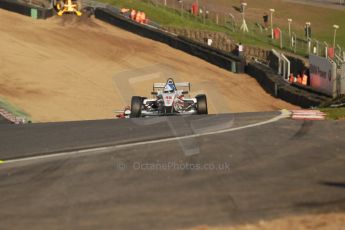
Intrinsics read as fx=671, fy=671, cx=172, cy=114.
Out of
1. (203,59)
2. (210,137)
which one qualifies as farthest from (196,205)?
(203,59)

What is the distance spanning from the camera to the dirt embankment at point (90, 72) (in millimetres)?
22953

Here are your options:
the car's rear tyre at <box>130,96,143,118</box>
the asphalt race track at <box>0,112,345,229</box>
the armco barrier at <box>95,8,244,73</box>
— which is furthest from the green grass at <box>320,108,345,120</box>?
the armco barrier at <box>95,8,244,73</box>

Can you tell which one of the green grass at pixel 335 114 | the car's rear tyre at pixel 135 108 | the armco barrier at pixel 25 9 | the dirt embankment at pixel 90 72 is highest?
the armco barrier at pixel 25 9

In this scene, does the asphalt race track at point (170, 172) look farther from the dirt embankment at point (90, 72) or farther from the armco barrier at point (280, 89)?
Answer: the armco barrier at point (280, 89)

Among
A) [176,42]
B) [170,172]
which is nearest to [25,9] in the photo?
[176,42]

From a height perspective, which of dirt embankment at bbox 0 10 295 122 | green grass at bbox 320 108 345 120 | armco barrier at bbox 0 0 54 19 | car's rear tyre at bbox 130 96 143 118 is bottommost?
dirt embankment at bbox 0 10 295 122

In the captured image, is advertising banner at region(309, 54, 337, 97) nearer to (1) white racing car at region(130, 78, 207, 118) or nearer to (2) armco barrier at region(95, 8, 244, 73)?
(2) armco barrier at region(95, 8, 244, 73)

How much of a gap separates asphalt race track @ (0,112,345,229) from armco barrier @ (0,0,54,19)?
23.2m

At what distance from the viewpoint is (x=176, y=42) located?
107 ft

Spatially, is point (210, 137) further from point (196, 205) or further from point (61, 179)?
point (196, 205)

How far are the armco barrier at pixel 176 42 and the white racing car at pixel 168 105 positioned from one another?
1141 centimetres

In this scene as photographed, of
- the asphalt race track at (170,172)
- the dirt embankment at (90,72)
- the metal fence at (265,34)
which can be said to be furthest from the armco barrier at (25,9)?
the asphalt race track at (170,172)

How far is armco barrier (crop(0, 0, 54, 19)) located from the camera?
1449 inches

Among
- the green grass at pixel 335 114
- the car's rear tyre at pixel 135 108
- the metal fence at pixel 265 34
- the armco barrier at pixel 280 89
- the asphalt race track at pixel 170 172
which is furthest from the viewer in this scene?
the metal fence at pixel 265 34
